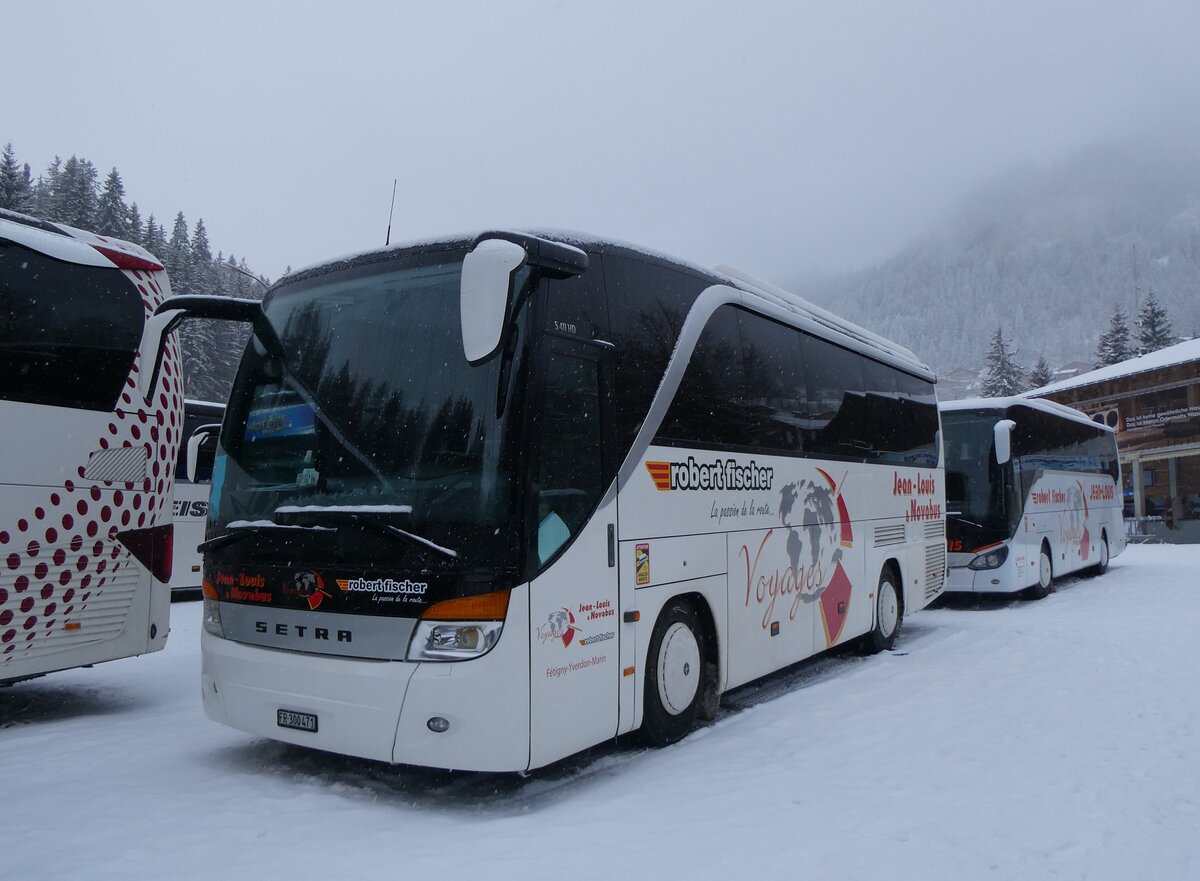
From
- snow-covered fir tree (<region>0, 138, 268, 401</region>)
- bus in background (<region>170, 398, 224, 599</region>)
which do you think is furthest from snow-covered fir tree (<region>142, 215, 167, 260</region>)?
bus in background (<region>170, 398, 224, 599</region>)

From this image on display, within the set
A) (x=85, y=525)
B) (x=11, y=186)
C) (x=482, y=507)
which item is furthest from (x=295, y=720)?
(x=11, y=186)

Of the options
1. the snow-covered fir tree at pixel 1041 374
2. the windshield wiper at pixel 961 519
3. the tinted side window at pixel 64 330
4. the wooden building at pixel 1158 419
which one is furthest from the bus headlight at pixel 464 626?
the snow-covered fir tree at pixel 1041 374

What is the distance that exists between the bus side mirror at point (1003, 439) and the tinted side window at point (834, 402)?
5.07 metres

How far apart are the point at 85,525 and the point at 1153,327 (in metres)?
81.1

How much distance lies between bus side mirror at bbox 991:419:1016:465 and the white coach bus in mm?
8294

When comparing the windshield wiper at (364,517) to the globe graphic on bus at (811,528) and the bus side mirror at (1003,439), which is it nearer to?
the globe graphic on bus at (811,528)

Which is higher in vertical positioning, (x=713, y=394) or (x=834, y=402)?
(x=834, y=402)

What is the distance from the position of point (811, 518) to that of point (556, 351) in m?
Answer: 4.01

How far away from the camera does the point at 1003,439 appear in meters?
14.0

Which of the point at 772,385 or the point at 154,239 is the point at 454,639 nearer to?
the point at 772,385

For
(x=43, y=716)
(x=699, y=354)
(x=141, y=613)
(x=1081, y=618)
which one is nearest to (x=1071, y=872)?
(x=699, y=354)

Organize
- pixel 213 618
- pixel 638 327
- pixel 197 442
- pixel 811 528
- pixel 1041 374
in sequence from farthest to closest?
pixel 1041 374
pixel 811 528
pixel 197 442
pixel 638 327
pixel 213 618

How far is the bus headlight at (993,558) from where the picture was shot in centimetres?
1425

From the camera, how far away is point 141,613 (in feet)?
24.2
